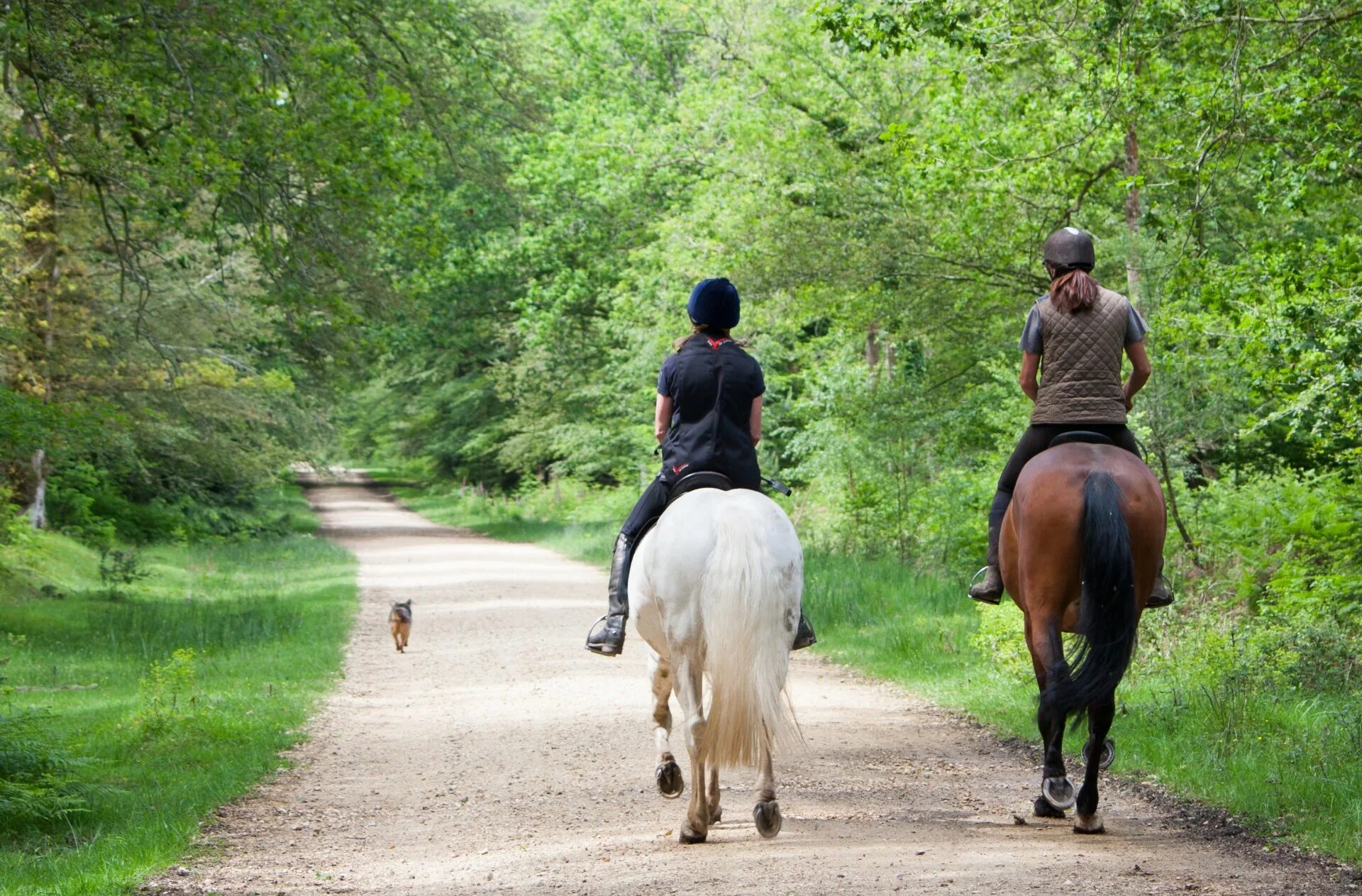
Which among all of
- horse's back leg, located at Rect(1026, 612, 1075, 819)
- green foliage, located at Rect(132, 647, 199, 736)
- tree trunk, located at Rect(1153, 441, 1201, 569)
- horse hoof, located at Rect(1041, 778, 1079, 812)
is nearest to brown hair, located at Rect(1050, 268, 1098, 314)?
horse's back leg, located at Rect(1026, 612, 1075, 819)

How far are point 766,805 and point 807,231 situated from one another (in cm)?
1340

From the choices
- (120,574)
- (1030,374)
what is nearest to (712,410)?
(1030,374)

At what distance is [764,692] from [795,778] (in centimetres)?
205

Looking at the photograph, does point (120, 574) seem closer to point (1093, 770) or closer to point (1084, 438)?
point (1084, 438)

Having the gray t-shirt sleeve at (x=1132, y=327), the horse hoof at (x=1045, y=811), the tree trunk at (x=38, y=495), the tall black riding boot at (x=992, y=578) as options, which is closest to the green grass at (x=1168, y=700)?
the horse hoof at (x=1045, y=811)

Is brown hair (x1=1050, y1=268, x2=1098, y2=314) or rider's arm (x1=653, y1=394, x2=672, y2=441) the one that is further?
rider's arm (x1=653, y1=394, x2=672, y2=441)

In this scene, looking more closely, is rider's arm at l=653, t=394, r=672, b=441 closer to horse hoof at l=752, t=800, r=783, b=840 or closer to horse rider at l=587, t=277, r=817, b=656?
horse rider at l=587, t=277, r=817, b=656

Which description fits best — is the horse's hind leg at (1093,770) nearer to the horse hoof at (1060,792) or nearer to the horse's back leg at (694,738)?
the horse hoof at (1060,792)

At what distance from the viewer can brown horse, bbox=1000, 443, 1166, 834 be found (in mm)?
6418

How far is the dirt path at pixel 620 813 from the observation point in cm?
562

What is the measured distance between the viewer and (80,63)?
1129 centimetres

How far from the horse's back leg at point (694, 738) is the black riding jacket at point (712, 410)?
1008 mm

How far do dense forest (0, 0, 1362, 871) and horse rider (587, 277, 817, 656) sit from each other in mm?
3798

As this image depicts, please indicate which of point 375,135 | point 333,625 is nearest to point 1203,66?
point 375,135
